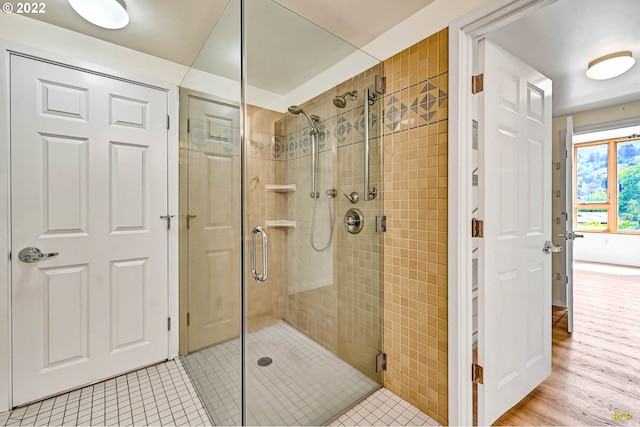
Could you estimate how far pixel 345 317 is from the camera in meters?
1.68

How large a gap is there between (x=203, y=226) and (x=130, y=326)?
970 millimetres

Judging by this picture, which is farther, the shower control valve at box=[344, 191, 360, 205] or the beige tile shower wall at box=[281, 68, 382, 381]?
the shower control valve at box=[344, 191, 360, 205]

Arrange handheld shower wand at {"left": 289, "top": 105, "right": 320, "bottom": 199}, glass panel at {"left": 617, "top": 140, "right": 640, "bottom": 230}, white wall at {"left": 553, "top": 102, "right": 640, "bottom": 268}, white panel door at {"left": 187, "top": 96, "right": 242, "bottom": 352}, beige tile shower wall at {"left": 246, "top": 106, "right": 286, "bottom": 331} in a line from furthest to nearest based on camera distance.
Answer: glass panel at {"left": 617, "top": 140, "right": 640, "bottom": 230}
white wall at {"left": 553, "top": 102, "right": 640, "bottom": 268}
handheld shower wand at {"left": 289, "top": 105, "right": 320, "bottom": 199}
white panel door at {"left": 187, "top": 96, "right": 242, "bottom": 352}
beige tile shower wall at {"left": 246, "top": 106, "right": 286, "bottom": 331}

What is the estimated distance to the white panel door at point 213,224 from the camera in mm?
1393

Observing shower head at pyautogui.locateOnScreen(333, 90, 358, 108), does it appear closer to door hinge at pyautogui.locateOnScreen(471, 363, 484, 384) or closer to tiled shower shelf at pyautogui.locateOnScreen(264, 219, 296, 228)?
tiled shower shelf at pyautogui.locateOnScreen(264, 219, 296, 228)

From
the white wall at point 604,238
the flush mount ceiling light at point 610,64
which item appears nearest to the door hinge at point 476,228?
the flush mount ceiling light at point 610,64

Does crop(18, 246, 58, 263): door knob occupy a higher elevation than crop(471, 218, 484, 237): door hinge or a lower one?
lower

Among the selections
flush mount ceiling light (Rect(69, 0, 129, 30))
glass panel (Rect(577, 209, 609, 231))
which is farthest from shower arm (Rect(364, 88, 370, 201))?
glass panel (Rect(577, 209, 609, 231))

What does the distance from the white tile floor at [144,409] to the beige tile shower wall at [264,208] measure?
0.78 m

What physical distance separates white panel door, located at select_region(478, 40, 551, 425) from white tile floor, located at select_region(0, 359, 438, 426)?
18.9 inches

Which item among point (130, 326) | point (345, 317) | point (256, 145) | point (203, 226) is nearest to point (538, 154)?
point (345, 317)

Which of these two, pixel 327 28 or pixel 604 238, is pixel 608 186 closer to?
pixel 604 238

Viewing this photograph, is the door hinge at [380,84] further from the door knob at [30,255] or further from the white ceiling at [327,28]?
the door knob at [30,255]

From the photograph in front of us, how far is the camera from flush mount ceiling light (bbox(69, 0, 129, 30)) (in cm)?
151
